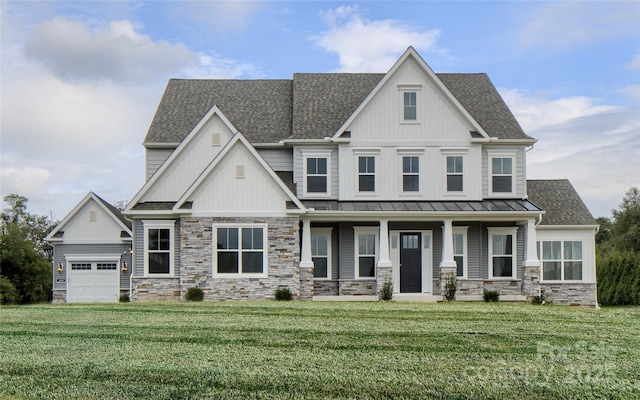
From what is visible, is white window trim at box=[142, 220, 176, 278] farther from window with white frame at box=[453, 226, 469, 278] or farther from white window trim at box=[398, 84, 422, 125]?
window with white frame at box=[453, 226, 469, 278]

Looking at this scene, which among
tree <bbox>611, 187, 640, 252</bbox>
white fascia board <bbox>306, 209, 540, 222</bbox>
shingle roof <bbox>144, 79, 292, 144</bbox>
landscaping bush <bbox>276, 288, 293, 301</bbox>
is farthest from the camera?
tree <bbox>611, 187, 640, 252</bbox>

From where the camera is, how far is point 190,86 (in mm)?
29844

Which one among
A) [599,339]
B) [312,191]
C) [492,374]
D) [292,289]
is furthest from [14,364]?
[312,191]

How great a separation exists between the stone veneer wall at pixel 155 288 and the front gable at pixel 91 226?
20.1 ft

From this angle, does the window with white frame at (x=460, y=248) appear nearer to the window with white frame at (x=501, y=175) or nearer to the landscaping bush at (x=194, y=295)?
the window with white frame at (x=501, y=175)

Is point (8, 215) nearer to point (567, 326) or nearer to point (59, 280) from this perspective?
point (59, 280)

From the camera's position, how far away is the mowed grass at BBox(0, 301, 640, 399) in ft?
28.4

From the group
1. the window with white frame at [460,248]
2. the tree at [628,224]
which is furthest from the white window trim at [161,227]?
the tree at [628,224]

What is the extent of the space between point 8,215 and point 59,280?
93.7 feet

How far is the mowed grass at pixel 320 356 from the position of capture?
8.66m

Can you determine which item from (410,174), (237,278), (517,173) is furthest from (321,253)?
(517,173)

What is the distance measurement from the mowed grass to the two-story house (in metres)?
7.42

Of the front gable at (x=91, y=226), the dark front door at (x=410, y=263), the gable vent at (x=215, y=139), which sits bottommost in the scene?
the dark front door at (x=410, y=263)

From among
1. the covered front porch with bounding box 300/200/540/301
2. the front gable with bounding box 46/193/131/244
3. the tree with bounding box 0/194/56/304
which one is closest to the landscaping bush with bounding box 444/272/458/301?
the covered front porch with bounding box 300/200/540/301
